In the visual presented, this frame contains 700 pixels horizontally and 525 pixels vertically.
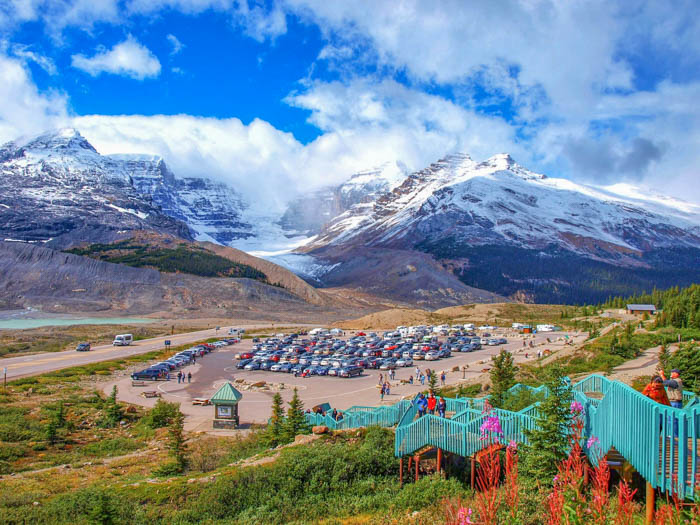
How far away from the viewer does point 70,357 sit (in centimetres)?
5875

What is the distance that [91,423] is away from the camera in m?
28.3

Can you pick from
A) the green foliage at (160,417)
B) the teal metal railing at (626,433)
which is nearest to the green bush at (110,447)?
the green foliage at (160,417)

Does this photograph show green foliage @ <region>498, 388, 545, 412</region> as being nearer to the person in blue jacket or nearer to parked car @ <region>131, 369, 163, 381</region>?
the person in blue jacket

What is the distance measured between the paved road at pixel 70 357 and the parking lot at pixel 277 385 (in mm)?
8908

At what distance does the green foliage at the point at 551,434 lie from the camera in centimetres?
992

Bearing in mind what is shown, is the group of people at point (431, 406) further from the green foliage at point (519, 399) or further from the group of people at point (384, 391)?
the group of people at point (384, 391)

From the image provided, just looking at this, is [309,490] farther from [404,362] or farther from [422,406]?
[404,362]

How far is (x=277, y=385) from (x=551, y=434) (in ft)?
113

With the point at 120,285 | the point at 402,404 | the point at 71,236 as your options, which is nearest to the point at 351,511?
the point at 402,404

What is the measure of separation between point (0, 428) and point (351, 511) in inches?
823

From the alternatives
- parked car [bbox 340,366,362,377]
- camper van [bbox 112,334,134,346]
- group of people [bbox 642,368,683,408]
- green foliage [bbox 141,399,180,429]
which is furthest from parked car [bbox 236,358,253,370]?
group of people [bbox 642,368,683,408]

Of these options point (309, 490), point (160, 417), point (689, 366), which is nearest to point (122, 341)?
point (160, 417)

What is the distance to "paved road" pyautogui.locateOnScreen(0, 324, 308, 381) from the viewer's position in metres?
48.8

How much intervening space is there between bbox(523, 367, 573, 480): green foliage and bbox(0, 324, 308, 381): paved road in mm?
45109
